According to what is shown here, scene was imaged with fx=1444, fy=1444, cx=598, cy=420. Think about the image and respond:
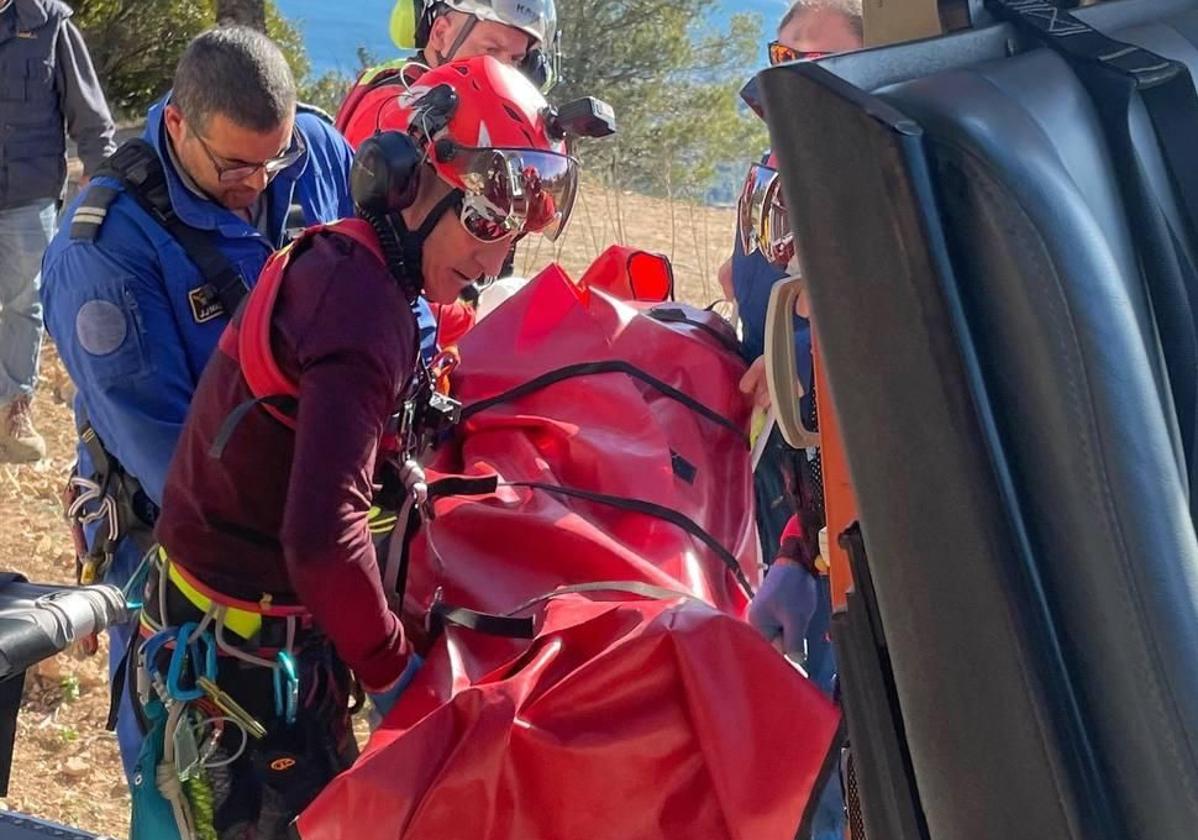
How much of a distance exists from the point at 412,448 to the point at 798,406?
51.0 inches

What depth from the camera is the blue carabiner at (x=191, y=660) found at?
8.75 feet

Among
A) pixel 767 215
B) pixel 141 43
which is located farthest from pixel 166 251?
pixel 141 43

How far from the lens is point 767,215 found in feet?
9.85

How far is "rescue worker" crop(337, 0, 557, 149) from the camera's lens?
4406 millimetres

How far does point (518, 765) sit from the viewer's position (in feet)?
7.22

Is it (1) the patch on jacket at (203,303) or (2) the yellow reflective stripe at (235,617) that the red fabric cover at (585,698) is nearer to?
(2) the yellow reflective stripe at (235,617)

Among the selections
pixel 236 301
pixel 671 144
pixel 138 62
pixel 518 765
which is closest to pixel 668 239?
pixel 671 144

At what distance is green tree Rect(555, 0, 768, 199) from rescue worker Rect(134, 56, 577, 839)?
12.2m

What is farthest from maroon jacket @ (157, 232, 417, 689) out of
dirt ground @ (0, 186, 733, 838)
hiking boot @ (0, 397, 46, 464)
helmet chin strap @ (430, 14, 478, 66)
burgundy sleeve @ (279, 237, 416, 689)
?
hiking boot @ (0, 397, 46, 464)

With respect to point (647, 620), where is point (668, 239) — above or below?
below

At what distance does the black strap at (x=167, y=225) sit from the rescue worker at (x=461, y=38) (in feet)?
3.77

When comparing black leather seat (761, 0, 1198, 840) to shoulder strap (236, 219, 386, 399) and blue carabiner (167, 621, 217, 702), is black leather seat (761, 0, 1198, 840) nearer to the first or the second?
shoulder strap (236, 219, 386, 399)

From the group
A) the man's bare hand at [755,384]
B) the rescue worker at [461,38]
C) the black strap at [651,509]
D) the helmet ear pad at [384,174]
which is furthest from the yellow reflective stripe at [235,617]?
the rescue worker at [461,38]

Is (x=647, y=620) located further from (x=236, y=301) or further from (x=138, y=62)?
(x=138, y=62)
